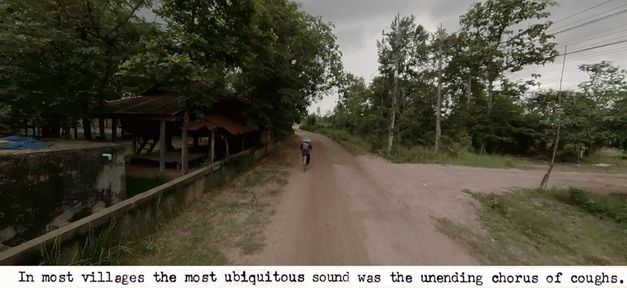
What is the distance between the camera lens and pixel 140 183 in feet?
30.2

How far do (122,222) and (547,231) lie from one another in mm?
8712

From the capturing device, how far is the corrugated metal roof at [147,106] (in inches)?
389

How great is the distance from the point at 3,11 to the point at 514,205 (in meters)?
15.9

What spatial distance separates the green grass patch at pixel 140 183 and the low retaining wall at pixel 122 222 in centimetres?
298

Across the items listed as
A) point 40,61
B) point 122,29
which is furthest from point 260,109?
point 40,61

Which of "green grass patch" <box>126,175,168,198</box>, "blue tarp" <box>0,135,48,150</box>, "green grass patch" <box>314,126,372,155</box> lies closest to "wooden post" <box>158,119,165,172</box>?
"green grass patch" <box>126,175,168,198</box>

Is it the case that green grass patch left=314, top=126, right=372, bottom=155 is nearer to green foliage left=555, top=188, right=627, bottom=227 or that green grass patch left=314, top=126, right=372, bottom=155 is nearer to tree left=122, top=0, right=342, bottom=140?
tree left=122, top=0, right=342, bottom=140

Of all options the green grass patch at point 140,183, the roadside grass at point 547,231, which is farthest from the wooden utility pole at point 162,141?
the roadside grass at point 547,231

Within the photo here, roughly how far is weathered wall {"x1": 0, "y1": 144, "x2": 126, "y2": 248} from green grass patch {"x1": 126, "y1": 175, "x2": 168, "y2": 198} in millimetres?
2152

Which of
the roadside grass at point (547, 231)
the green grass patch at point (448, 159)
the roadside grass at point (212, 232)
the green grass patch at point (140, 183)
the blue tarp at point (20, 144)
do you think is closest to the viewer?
the roadside grass at point (212, 232)

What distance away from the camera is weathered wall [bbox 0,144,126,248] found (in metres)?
4.14

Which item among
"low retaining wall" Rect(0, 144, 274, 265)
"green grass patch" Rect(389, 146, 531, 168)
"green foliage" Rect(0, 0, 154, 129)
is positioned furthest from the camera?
"green grass patch" Rect(389, 146, 531, 168)

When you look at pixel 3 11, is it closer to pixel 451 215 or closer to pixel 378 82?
pixel 451 215

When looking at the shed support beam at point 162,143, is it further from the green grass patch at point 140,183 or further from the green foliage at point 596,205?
the green foliage at point 596,205
